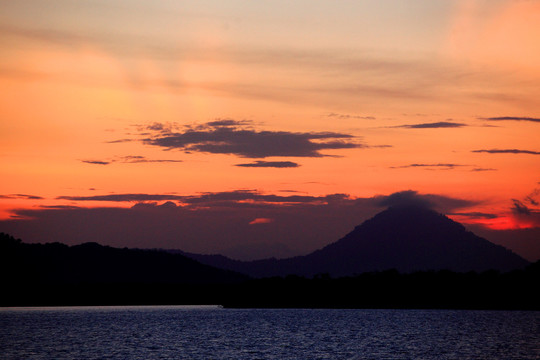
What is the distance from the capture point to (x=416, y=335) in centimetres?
16188

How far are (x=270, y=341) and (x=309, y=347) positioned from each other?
48.0ft

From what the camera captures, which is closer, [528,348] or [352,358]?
[352,358]

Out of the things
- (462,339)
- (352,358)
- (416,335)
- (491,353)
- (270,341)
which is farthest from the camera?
(416,335)

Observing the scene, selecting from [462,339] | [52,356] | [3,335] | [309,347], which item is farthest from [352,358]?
[3,335]

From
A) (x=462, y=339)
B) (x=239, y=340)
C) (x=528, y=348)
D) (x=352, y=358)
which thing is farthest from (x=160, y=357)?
(x=462, y=339)

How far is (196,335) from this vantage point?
15738 cm

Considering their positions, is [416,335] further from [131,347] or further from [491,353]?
[131,347]

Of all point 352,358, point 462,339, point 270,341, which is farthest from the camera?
point 462,339

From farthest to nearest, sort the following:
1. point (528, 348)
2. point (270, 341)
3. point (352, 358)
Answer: point (270, 341), point (528, 348), point (352, 358)

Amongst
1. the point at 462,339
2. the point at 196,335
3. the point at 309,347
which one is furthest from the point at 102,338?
the point at 462,339

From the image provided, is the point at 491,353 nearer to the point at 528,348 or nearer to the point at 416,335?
the point at 528,348

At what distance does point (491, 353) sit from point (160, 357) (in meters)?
48.0

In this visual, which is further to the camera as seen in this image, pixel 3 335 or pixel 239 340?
pixel 3 335

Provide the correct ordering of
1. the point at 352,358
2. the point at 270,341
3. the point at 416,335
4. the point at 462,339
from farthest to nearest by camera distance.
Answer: the point at 416,335
the point at 462,339
the point at 270,341
the point at 352,358
